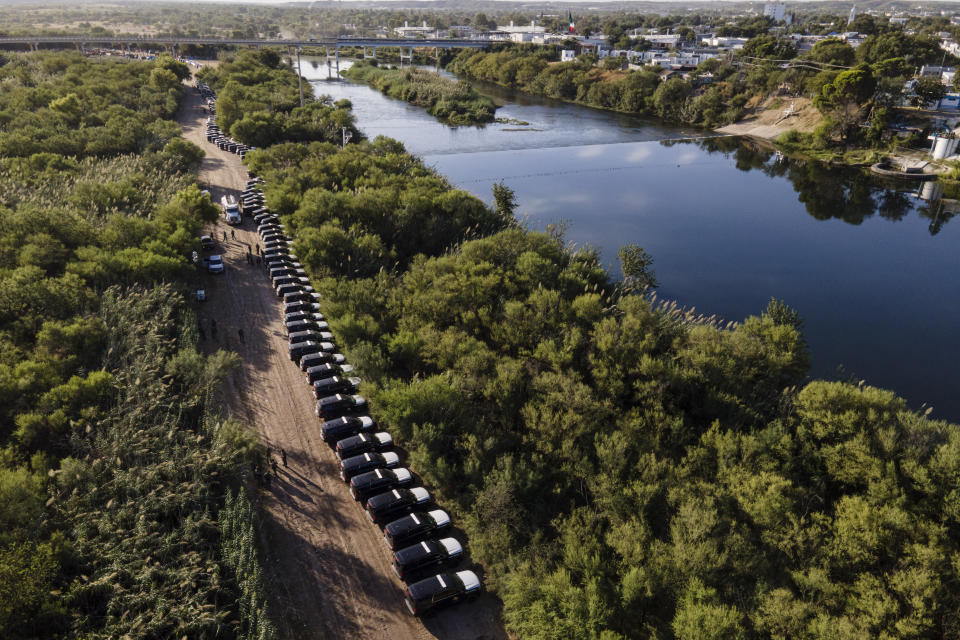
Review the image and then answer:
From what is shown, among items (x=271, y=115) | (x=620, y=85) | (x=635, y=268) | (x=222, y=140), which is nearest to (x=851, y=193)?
(x=635, y=268)

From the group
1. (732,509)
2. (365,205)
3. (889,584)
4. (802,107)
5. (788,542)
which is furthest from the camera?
(802,107)

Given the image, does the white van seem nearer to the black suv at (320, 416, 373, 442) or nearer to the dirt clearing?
the black suv at (320, 416, 373, 442)

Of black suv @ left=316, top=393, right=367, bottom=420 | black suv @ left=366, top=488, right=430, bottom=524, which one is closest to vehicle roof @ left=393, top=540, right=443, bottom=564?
black suv @ left=366, top=488, right=430, bottom=524

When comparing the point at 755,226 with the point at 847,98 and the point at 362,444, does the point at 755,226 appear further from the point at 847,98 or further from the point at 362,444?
the point at 362,444

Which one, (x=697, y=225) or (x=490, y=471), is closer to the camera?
(x=490, y=471)

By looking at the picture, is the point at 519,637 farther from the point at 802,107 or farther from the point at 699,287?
the point at 802,107

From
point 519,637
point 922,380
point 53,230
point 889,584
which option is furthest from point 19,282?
point 922,380

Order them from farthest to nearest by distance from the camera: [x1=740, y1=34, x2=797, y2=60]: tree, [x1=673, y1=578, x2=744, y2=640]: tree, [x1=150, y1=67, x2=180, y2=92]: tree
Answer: [x1=740, y1=34, x2=797, y2=60]: tree < [x1=150, y1=67, x2=180, y2=92]: tree < [x1=673, y1=578, x2=744, y2=640]: tree
